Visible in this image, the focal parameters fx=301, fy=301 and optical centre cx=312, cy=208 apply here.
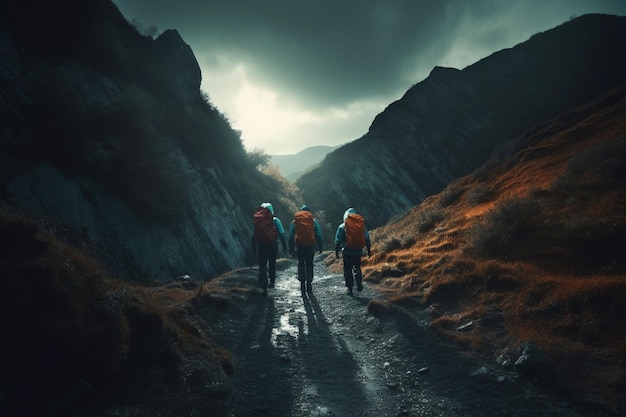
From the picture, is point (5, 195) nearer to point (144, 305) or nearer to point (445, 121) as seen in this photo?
point (144, 305)

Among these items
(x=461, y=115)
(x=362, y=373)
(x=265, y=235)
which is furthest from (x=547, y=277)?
(x=461, y=115)

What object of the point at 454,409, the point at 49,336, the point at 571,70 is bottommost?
the point at 454,409

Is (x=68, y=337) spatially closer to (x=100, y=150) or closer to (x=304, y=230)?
(x=304, y=230)

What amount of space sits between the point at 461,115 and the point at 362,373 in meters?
64.8

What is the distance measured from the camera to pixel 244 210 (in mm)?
29219

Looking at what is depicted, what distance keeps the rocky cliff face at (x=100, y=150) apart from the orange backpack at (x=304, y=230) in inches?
268

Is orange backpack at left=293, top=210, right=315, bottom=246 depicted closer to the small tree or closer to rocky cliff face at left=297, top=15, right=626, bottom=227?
the small tree

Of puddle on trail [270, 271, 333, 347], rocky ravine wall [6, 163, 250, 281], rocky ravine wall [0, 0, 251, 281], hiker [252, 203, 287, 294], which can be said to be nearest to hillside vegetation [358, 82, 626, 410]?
puddle on trail [270, 271, 333, 347]

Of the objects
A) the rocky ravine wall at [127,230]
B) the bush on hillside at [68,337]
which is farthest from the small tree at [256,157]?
the bush on hillside at [68,337]

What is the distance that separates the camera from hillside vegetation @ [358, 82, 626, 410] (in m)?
4.92

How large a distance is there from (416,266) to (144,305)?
405 inches

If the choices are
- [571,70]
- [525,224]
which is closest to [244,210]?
[525,224]

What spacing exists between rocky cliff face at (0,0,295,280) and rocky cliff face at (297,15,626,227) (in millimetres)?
34391

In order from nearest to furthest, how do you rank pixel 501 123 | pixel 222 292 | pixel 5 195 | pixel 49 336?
pixel 49 336 < pixel 5 195 < pixel 222 292 < pixel 501 123
